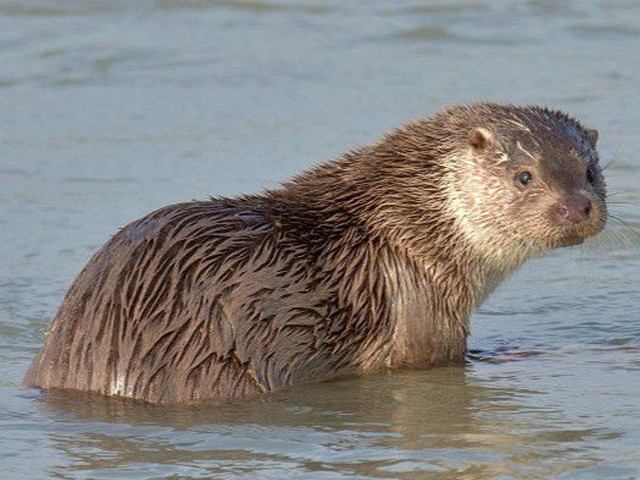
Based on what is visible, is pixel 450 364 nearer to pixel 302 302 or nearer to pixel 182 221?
pixel 302 302

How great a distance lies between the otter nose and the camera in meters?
8.04

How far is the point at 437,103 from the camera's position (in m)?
12.4

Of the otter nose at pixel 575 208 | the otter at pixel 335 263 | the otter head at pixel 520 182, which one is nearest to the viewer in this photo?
the otter at pixel 335 263

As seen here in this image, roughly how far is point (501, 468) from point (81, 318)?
1932 millimetres

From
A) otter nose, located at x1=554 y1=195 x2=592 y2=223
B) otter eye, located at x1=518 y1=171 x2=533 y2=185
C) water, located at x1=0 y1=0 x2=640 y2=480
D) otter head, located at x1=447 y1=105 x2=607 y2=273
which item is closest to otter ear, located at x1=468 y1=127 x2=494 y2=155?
otter head, located at x1=447 y1=105 x2=607 y2=273

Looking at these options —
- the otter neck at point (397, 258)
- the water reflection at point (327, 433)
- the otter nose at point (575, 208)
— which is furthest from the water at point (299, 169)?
the otter nose at point (575, 208)

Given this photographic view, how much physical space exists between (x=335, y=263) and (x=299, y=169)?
3138mm

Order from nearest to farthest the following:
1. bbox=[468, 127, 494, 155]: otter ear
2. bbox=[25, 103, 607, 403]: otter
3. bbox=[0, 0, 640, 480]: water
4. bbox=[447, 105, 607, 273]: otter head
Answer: bbox=[0, 0, 640, 480]: water < bbox=[25, 103, 607, 403]: otter < bbox=[447, 105, 607, 273]: otter head < bbox=[468, 127, 494, 155]: otter ear

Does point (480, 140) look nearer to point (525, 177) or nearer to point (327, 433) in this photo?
point (525, 177)

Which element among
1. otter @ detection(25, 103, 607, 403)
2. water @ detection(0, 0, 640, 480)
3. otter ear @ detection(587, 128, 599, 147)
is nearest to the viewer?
water @ detection(0, 0, 640, 480)

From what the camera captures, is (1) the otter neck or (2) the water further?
(1) the otter neck

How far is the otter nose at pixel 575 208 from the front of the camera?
804cm

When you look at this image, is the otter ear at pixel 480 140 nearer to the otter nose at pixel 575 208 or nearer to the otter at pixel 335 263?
the otter at pixel 335 263

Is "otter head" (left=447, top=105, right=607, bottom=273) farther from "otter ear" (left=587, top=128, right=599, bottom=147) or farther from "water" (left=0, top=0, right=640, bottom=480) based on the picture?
"water" (left=0, top=0, right=640, bottom=480)
